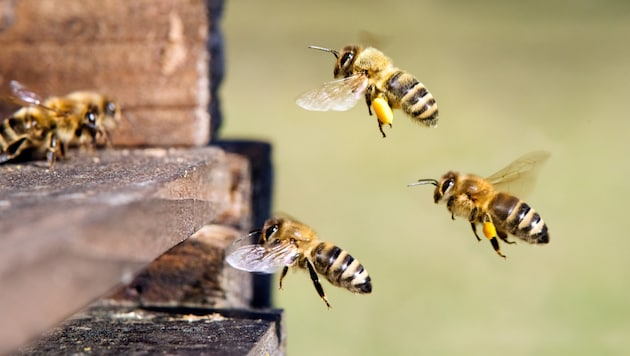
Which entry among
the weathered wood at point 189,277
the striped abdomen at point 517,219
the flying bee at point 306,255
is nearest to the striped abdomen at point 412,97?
the striped abdomen at point 517,219

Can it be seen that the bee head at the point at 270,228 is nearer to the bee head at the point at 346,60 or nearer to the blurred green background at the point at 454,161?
the bee head at the point at 346,60

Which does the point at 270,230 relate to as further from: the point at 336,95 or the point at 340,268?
the point at 336,95

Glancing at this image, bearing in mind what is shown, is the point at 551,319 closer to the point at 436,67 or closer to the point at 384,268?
the point at 384,268

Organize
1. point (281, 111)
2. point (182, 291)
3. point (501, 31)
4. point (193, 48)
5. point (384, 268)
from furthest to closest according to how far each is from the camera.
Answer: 1. point (501, 31)
2. point (281, 111)
3. point (384, 268)
4. point (193, 48)
5. point (182, 291)

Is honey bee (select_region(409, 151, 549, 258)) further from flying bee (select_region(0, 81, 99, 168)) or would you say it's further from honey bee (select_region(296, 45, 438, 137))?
flying bee (select_region(0, 81, 99, 168))

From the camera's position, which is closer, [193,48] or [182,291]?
[182,291]

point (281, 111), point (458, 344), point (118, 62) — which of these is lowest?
point (458, 344)

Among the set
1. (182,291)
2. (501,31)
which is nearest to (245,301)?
(182,291)
